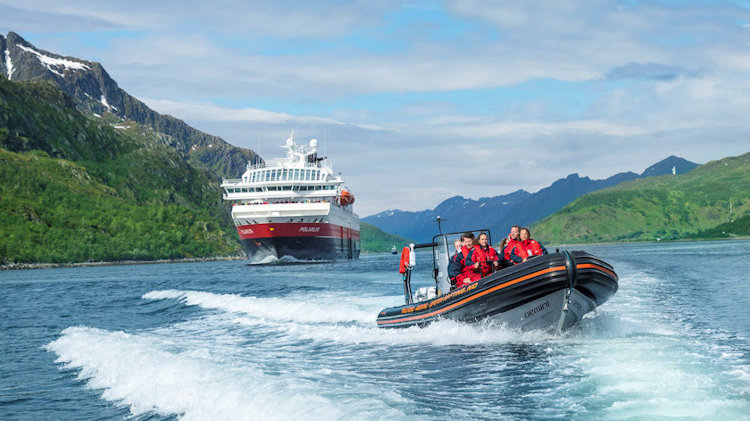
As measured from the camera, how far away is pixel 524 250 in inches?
599

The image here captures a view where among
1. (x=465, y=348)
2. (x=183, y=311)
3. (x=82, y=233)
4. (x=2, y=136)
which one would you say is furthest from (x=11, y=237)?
(x=465, y=348)

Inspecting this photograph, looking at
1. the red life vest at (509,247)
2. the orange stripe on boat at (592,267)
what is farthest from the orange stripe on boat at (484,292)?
the red life vest at (509,247)

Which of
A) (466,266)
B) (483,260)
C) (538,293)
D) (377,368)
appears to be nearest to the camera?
(377,368)

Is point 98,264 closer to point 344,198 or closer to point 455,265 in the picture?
point 344,198

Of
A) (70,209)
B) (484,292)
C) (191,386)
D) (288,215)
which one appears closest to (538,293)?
(484,292)

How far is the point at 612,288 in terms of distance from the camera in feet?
50.3

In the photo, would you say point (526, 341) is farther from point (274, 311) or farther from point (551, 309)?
point (274, 311)

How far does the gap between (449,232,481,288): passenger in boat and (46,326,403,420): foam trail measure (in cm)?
570

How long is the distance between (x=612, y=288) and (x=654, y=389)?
5.84 meters

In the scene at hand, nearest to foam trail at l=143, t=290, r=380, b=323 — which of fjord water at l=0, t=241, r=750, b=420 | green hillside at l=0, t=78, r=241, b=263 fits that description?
fjord water at l=0, t=241, r=750, b=420

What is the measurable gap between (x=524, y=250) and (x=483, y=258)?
1.11 metres

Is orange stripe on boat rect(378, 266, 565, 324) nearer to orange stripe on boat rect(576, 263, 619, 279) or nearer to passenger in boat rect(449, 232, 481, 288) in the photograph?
orange stripe on boat rect(576, 263, 619, 279)

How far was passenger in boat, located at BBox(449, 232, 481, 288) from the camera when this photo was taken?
1598 centimetres

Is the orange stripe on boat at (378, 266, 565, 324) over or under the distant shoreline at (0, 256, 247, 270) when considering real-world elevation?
over
